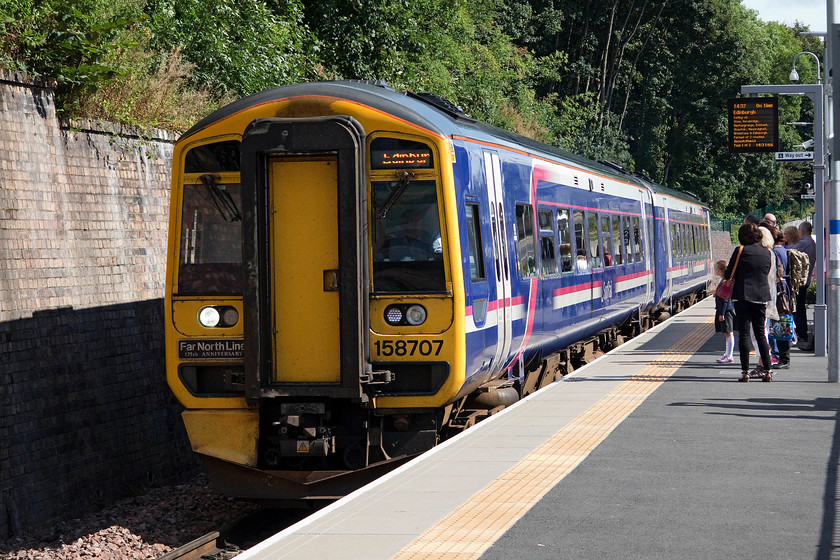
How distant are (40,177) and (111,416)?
8.84 ft

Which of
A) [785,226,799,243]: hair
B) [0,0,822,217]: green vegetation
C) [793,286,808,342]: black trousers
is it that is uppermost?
[0,0,822,217]: green vegetation

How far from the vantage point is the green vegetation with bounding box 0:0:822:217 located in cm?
1377

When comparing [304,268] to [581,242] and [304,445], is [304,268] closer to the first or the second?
[304,445]

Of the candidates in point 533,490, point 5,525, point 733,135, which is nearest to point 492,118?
point 733,135

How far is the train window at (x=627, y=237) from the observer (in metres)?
19.0

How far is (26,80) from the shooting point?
39.0 ft

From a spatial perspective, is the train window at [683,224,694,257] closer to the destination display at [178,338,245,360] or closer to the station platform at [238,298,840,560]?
the station platform at [238,298,840,560]

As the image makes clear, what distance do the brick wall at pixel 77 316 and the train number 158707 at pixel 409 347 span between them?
419 centimetres

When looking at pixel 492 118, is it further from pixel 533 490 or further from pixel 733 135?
pixel 533 490

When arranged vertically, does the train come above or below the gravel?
above

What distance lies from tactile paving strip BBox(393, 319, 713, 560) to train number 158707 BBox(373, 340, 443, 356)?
107 centimetres

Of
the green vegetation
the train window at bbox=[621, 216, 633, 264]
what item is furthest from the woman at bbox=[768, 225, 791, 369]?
the green vegetation

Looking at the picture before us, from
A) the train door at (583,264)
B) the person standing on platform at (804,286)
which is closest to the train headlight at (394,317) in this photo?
the train door at (583,264)

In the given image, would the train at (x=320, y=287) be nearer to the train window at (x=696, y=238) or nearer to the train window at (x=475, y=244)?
the train window at (x=475, y=244)
